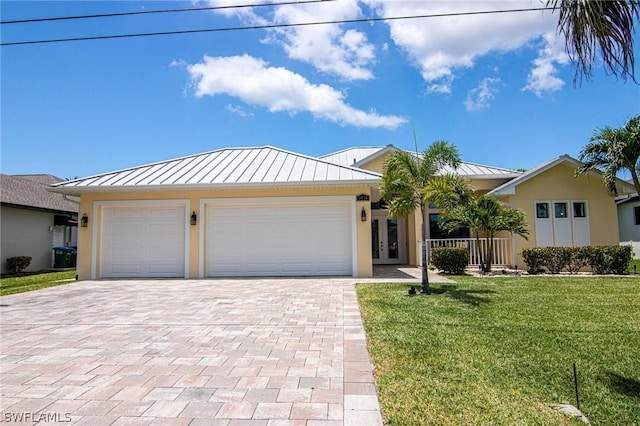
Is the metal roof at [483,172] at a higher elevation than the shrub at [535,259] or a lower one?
higher

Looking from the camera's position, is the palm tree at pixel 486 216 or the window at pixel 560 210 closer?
the palm tree at pixel 486 216

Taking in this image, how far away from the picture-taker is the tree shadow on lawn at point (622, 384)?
3.21m

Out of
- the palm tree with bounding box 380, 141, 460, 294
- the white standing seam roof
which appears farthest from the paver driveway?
the white standing seam roof

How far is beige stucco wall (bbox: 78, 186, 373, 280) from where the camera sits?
11.6m

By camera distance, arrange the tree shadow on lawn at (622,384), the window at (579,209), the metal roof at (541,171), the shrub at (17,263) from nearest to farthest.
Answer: the tree shadow on lawn at (622,384)
the metal roof at (541,171)
the window at (579,209)
the shrub at (17,263)

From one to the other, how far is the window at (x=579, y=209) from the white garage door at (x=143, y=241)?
14611mm

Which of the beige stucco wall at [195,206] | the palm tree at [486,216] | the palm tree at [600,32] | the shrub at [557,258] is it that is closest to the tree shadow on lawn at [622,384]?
the palm tree at [600,32]

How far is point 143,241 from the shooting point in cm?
1225

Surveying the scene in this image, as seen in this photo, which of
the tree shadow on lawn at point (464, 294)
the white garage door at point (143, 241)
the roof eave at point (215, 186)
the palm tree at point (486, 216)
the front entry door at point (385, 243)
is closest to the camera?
the tree shadow on lawn at point (464, 294)

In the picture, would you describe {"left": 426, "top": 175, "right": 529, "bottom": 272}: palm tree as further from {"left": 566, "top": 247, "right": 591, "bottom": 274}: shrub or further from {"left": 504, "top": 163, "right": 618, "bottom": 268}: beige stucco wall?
{"left": 504, "top": 163, "right": 618, "bottom": 268}: beige stucco wall

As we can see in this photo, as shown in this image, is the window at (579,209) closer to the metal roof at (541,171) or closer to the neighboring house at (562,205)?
the neighboring house at (562,205)

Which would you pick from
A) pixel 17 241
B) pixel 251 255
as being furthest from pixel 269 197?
pixel 17 241

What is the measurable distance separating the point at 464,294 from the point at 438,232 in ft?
25.4

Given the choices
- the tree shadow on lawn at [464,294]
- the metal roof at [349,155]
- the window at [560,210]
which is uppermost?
the metal roof at [349,155]
